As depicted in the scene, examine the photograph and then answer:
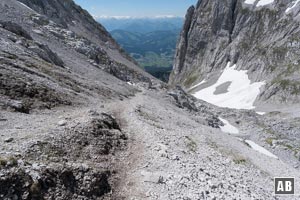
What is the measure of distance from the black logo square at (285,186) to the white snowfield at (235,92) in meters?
82.7

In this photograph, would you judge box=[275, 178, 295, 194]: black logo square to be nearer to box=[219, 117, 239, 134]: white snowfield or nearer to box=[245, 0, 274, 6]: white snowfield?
box=[219, 117, 239, 134]: white snowfield

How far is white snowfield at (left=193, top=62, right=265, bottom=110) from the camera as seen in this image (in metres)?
118

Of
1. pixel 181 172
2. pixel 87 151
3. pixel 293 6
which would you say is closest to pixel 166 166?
pixel 181 172

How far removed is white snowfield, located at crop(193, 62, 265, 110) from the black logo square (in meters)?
82.7

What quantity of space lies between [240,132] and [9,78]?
5547cm

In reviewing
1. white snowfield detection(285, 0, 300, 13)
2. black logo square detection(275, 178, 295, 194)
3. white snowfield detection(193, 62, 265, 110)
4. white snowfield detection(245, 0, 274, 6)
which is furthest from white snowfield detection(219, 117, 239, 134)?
white snowfield detection(245, 0, 274, 6)

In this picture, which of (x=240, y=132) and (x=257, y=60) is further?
(x=257, y=60)

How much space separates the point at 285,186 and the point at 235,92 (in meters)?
106

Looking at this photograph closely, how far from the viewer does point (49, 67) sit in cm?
4322

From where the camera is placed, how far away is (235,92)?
13100 cm

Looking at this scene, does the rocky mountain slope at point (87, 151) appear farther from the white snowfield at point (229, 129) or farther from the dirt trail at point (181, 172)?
the white snowfield at point (229, 129)

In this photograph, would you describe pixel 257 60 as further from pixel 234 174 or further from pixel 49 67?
pixel 234 174

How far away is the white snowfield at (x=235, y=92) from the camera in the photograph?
11750 centimetres

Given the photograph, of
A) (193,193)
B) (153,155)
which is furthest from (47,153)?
(193,193)
